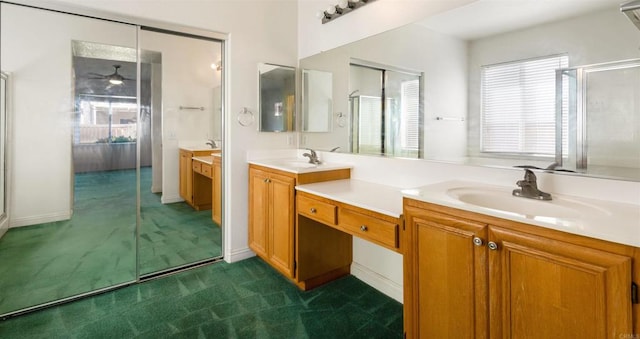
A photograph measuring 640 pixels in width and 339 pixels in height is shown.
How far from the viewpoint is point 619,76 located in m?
1.28

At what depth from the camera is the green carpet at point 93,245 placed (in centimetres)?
222

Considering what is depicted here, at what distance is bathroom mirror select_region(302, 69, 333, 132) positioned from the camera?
289cm

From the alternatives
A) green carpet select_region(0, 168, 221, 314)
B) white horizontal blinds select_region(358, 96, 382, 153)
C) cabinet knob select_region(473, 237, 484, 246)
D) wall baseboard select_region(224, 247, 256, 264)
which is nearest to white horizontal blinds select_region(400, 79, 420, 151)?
white horizontal blinds select_region(358, 96, 382, 153)

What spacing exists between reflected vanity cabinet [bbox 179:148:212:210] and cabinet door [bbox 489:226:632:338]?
8.20 feet

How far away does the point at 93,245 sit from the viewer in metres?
2.45

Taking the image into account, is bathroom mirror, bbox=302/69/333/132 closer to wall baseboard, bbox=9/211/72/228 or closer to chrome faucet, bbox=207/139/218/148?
chrome faucet, bbox=207/139/218/148

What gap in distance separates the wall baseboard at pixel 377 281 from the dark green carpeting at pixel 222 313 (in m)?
0.04

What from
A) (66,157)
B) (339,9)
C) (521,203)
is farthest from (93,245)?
(521,203)

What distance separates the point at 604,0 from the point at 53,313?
11.7 ft

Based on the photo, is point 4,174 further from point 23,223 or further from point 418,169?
point 418,169

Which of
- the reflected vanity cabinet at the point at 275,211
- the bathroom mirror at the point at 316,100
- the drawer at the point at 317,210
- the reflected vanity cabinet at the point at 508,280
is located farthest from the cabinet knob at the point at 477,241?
the bathroom mirror at the point at 316,100

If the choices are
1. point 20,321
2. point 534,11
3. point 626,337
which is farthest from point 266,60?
point 626,337

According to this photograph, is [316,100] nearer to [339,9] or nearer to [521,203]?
[339,9]

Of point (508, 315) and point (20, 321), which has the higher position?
point (508, 315)
